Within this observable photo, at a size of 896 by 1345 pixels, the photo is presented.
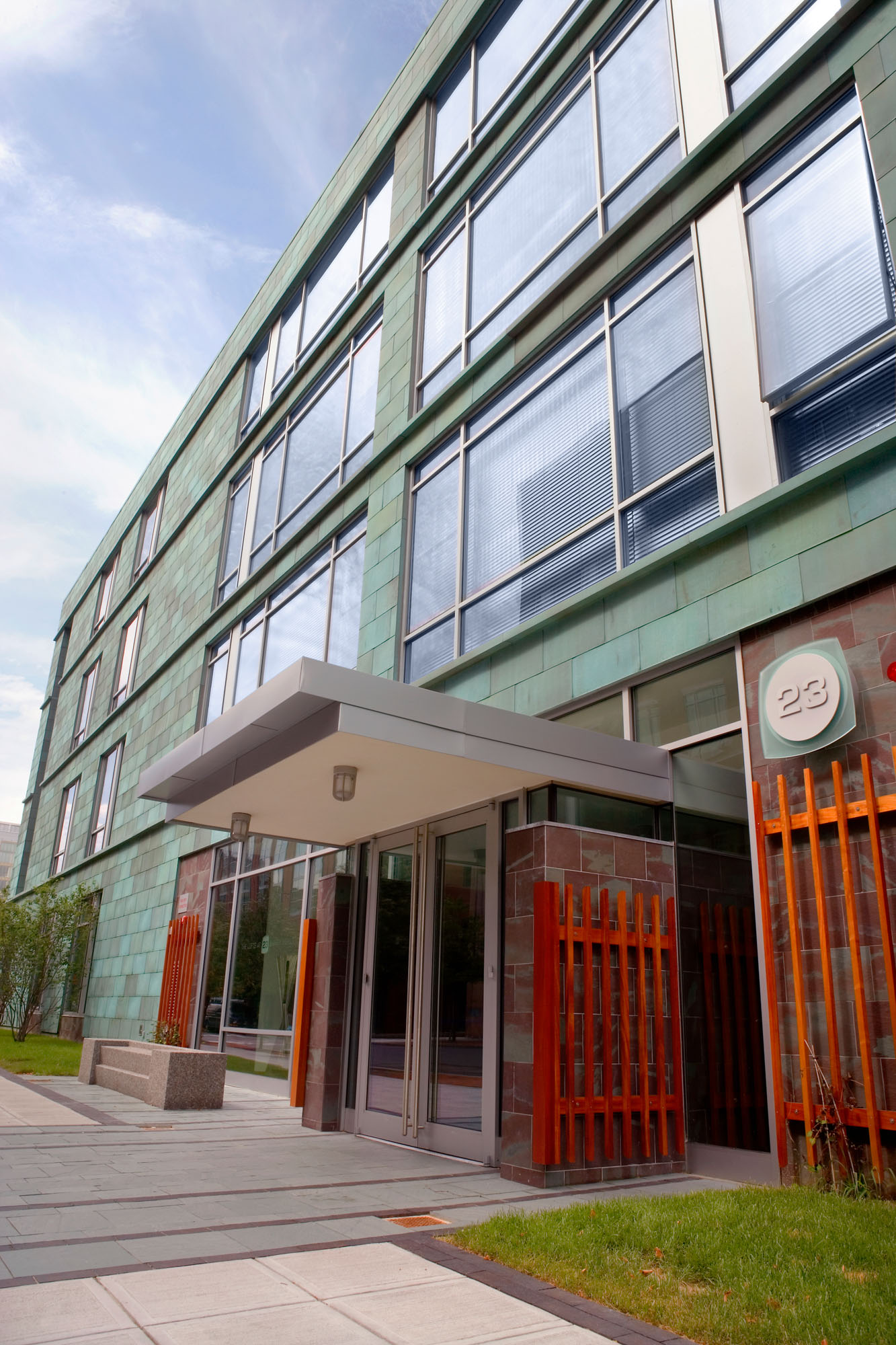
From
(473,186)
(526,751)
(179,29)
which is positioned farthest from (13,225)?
(526,751)

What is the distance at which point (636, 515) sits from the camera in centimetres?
887

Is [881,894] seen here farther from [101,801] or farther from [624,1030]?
[101,801]

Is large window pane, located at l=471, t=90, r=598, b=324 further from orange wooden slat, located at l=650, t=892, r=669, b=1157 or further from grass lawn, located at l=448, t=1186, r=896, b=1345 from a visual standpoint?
grass lawn, located at l=448, t=1186, r=896, b=1345

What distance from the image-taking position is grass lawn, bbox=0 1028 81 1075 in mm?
15094

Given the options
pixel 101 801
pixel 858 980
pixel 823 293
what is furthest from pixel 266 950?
pixel 101 801

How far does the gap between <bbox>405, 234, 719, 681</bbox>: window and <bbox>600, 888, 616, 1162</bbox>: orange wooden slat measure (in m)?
3.37

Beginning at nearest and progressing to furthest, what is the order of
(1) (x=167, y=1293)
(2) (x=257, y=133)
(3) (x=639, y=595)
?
(1) (x=167, y=1293) → (3) (x=639, y=595) → (2) (x=257, y=133)

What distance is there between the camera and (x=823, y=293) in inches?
295

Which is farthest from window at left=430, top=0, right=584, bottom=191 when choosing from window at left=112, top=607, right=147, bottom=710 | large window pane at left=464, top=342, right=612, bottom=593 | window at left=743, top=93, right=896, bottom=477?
window at left=112, top=607, right=147, bottom=710

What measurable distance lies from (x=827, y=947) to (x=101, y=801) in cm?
2356

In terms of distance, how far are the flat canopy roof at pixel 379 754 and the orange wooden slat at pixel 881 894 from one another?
6.31ft

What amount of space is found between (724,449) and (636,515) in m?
1.18

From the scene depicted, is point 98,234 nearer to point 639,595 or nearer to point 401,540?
point 401,540

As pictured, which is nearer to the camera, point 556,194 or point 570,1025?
point 570,1025
